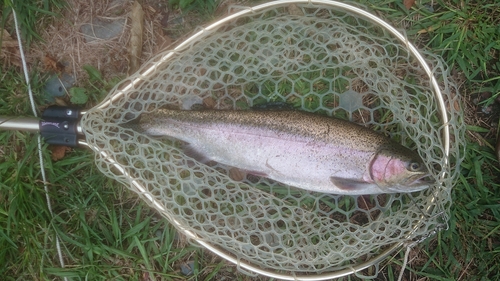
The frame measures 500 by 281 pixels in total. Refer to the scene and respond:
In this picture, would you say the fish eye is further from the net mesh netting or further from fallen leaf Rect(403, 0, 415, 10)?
fallen leaf Rect(403, 0, 415, 10)

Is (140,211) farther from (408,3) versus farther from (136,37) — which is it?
(408,3)

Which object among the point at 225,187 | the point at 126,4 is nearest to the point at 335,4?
the point at 225,187

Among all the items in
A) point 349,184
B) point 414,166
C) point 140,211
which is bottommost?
point 140,211

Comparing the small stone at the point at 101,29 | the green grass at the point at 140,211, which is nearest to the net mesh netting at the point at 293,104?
the green grass at the point at 140,211

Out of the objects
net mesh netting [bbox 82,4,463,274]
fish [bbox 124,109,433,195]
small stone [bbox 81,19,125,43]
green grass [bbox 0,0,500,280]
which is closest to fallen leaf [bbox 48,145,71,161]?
green grass [bbox 0,0,500,280]

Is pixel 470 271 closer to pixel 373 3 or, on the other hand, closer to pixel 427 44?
pixel 427 44

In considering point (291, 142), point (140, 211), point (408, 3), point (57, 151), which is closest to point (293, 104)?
point (291, 142)
